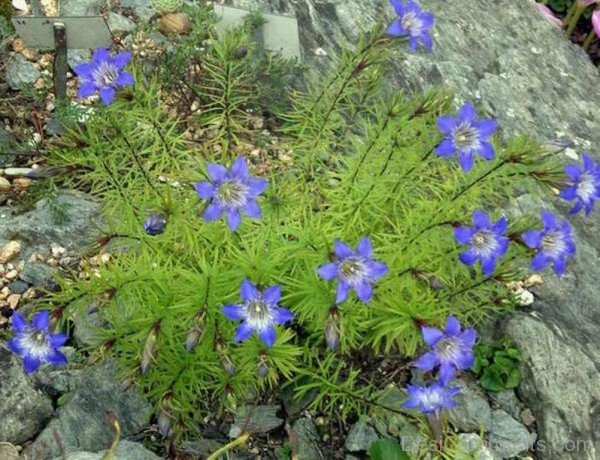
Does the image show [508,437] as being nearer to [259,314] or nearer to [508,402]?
[508,402]

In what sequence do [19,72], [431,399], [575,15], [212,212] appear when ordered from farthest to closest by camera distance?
[575,15] < [19,72] < [431,399] < [212,212]

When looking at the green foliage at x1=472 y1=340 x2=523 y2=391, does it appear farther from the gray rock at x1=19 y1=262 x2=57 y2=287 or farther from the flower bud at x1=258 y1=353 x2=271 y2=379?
the gray rock at x1=19 y1=262 x2=57 y2=287

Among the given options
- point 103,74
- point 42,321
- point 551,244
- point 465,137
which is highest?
point 465,137

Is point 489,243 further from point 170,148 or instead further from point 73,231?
point 73,231

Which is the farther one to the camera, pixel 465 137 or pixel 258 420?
pixel 258 420

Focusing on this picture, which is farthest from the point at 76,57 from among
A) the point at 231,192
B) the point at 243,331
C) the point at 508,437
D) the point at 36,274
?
the point at 508,437

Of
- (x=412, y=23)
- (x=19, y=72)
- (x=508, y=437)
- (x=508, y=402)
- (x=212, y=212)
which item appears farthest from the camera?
(x=19, y=72)

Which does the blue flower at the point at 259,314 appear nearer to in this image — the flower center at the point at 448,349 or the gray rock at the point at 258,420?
the flower center at the point at 448,349
